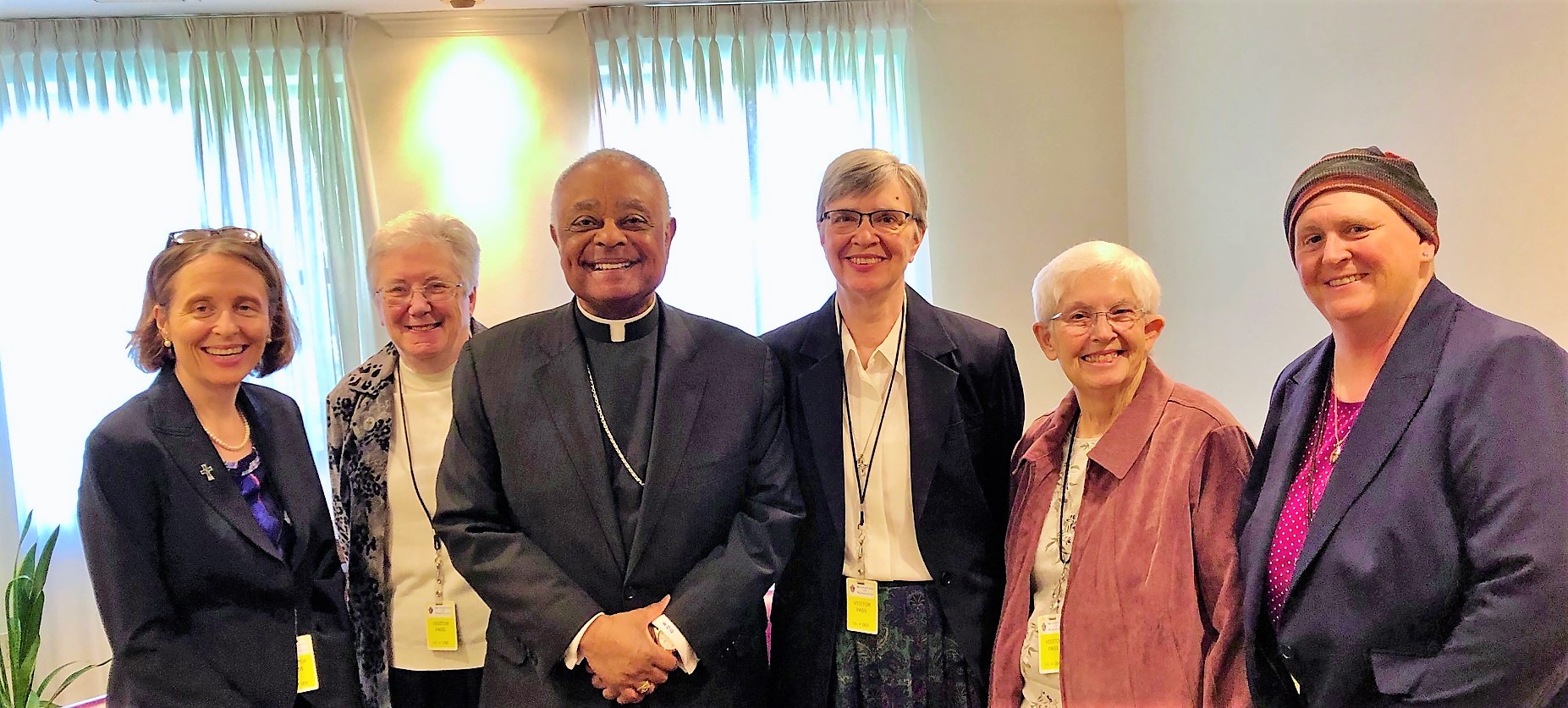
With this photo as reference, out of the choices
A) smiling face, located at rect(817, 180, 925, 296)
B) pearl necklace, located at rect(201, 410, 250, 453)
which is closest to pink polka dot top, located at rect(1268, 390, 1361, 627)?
smiling face, located at rect(817, 180, 925, 296)

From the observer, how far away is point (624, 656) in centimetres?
165

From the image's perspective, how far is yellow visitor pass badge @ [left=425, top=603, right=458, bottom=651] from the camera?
6.56 feet

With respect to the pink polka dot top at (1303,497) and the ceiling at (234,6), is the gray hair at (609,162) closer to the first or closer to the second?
the pink polka dot top at (1303,497)

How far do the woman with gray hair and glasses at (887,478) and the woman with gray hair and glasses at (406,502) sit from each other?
717mm

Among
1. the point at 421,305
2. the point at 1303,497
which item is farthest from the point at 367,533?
the point at 1303,497

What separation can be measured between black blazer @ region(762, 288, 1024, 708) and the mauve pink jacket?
0.20 meters

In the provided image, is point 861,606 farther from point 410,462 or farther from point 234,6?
point 234,6

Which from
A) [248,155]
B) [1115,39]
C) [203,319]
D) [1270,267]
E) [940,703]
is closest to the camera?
[203,319]

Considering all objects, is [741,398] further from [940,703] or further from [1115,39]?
[1115,39]

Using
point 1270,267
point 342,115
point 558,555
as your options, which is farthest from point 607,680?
point 342,115

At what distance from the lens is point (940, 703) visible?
1933 millimetres

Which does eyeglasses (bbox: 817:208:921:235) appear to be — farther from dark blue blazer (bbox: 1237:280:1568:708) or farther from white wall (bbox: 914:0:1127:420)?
white wall (bbox: 914:0:1127:420)

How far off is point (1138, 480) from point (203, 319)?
1.81 metres

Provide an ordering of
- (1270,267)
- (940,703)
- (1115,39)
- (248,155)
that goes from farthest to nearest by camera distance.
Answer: (1115,39) → (248,155) → (1270,267) → (940,703)
